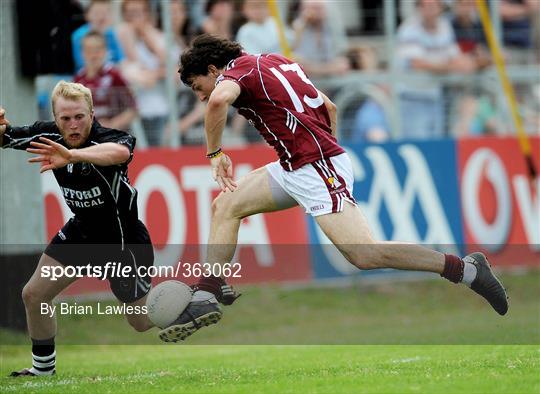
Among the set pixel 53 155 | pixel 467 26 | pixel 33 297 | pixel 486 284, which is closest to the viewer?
pixel 53 155

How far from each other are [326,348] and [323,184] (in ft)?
11.3

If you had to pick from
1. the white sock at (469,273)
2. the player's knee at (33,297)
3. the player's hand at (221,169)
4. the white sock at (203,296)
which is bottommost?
the player's knee at (33,297)

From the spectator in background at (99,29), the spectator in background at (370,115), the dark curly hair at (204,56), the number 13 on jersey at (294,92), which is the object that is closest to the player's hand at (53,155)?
the dark curly hair at (204,56)

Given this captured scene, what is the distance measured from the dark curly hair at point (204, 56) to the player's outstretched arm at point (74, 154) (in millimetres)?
877

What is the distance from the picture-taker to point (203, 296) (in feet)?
31.5

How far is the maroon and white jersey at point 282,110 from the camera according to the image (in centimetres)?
955

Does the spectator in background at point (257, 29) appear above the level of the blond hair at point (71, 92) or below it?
below

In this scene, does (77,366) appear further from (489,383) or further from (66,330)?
(489,383)

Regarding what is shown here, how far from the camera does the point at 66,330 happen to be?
1511 centimetres

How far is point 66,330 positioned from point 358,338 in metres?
3.68

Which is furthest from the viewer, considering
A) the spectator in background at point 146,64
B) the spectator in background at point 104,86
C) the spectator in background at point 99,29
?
the spectator in background at point 146,64

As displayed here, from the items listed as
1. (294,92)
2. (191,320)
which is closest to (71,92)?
(294,92)

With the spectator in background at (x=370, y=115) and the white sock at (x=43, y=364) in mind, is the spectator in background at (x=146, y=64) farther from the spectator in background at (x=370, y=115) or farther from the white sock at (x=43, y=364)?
the white sock at (x=43, y=364)

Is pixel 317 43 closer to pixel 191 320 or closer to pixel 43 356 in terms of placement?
pixel 43 356
